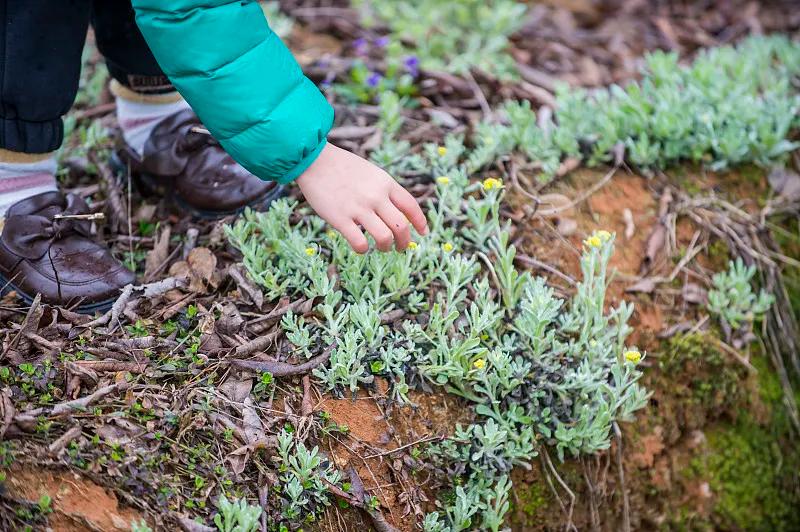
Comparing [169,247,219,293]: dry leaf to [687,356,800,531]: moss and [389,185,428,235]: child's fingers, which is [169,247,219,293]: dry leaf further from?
[687,356,800,531]: moss

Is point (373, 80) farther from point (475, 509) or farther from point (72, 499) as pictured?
point (72, 499)

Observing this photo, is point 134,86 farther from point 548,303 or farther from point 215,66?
point 548,303

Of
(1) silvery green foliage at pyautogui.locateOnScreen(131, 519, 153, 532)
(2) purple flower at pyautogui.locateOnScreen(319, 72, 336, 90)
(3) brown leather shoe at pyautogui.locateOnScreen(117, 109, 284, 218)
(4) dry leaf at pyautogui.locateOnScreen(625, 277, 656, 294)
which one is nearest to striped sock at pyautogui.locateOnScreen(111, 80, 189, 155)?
(3) brown leather shoe at pyautogui.locateOnScreen(117, 109, 284, 218)

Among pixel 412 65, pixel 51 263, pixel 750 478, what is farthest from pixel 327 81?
pixel 750 478

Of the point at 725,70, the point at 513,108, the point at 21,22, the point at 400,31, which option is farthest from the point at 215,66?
the point at 725,70

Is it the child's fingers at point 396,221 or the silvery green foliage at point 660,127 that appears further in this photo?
the silvery green foliage at point 660,127

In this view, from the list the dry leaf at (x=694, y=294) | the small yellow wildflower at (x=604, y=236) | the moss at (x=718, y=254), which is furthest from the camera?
the moss at (x=718, y=254)

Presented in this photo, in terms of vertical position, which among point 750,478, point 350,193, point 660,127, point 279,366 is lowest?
point 750,478

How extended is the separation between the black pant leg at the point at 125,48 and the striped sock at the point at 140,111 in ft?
0.24

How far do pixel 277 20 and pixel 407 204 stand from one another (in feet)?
7.46

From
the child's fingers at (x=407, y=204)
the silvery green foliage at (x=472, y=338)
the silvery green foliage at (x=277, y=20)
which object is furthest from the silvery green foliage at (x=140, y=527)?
the silvery green foliage at (x=277, y=20)

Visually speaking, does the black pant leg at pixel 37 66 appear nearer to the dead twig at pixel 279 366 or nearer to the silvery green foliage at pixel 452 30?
the dead twig at pixel 279 366

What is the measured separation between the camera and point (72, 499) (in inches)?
72.4

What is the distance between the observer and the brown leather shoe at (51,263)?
2.24 meters
